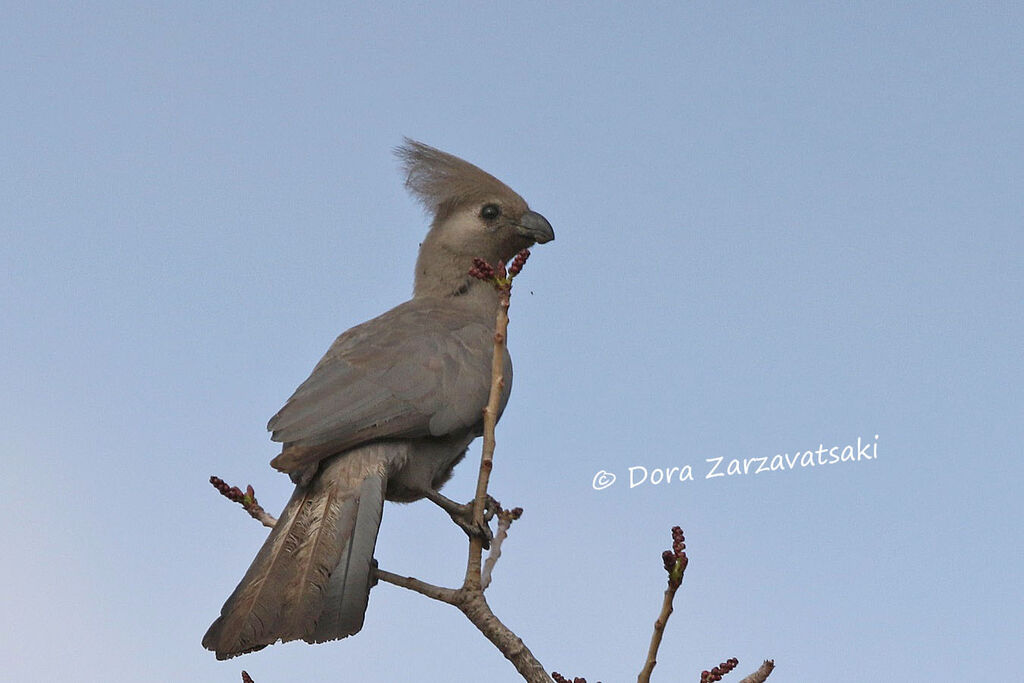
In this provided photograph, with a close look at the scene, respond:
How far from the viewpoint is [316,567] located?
4.32 m

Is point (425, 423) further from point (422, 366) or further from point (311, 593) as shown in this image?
point (311, 593)

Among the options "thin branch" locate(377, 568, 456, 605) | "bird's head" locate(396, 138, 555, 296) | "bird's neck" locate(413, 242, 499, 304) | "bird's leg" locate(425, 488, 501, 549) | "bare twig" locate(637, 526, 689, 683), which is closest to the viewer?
"bare twig" locate(637, 526, 689, 683)

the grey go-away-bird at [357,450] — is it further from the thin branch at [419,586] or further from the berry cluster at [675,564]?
the berry cluster at [675,564]

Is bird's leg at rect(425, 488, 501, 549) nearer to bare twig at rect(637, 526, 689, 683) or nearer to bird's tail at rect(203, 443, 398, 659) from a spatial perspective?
bird's tail at rect(203, 443, 398, 659)

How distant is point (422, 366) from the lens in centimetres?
533

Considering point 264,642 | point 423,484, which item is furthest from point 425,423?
point 264,642

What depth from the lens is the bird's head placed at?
712 cm

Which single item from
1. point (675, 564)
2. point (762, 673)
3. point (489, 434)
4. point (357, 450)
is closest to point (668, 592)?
point (675, 564)

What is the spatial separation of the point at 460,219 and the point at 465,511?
9.46 ft

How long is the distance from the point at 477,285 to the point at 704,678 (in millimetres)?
3844

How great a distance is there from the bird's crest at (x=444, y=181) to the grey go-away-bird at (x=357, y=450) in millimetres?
785

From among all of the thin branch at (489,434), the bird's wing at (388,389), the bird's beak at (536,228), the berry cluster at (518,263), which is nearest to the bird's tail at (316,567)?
the bird's wing at (388,389)

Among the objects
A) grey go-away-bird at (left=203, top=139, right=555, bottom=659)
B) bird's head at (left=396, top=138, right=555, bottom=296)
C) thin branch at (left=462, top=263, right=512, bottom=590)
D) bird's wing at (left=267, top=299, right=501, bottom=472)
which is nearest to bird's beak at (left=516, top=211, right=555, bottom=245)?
bird's head at (left=396, top=138, right=555, bottom=296)

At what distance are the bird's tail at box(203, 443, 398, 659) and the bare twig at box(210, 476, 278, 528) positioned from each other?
0.20 metres
